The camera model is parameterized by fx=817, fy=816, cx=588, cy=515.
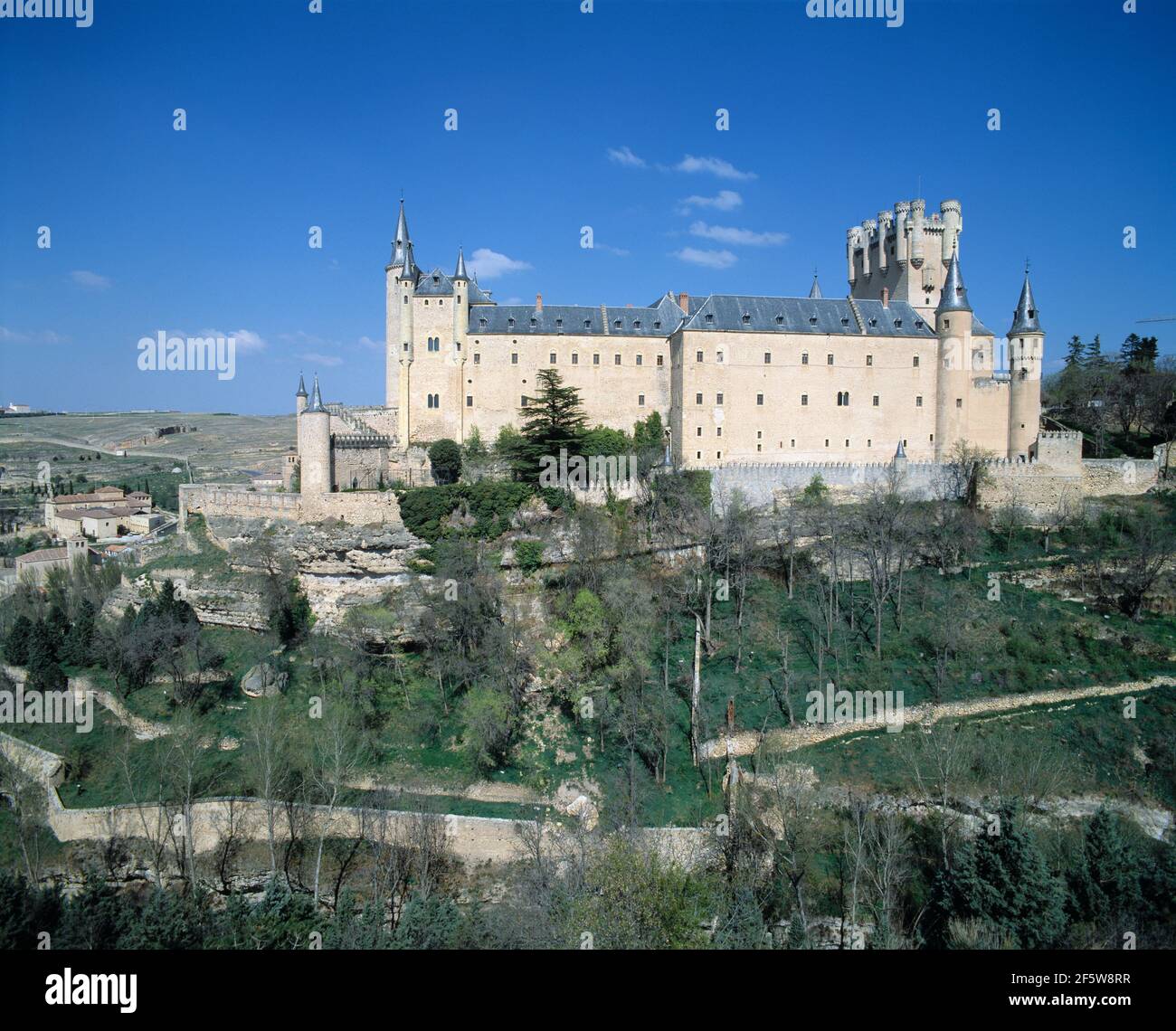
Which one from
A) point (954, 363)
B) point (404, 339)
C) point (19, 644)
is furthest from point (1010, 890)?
point (19, 644)

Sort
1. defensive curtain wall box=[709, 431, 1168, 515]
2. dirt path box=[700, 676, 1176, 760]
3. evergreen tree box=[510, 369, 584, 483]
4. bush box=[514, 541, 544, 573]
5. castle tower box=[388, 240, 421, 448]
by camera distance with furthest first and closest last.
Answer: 1. castle tower box=[388, 240, 421, 448]
2. defensive curtain wall box=[709, 431, 1168, 515]
3. evergreen tree box=[510, 369, 584, 483]
4. bush box=[514, 541, 544, 573]
5. dirt path box=[700, 676, 1176, 760]

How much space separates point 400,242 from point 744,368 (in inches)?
681

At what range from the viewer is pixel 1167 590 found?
29734mm

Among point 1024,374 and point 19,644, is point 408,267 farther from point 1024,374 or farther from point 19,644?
point 1024,374

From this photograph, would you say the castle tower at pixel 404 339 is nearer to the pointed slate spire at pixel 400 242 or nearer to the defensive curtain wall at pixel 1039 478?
the pointed slate spire at pixel 400 242

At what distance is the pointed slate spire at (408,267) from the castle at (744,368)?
6cm

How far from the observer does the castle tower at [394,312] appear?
3819 centimetres

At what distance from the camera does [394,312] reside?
126 feet

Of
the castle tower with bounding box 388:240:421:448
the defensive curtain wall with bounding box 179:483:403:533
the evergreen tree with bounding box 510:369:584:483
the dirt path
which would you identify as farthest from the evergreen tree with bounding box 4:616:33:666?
the dirt path

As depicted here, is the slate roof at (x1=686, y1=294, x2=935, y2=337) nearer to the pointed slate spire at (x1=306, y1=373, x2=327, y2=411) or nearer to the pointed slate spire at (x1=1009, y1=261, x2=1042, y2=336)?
the pointed slate spire at (x1=1009, y1=261, x2=1042, y2=336)

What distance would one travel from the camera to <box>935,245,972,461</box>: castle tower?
3928cm

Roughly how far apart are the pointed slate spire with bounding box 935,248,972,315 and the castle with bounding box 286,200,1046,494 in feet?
0.22
